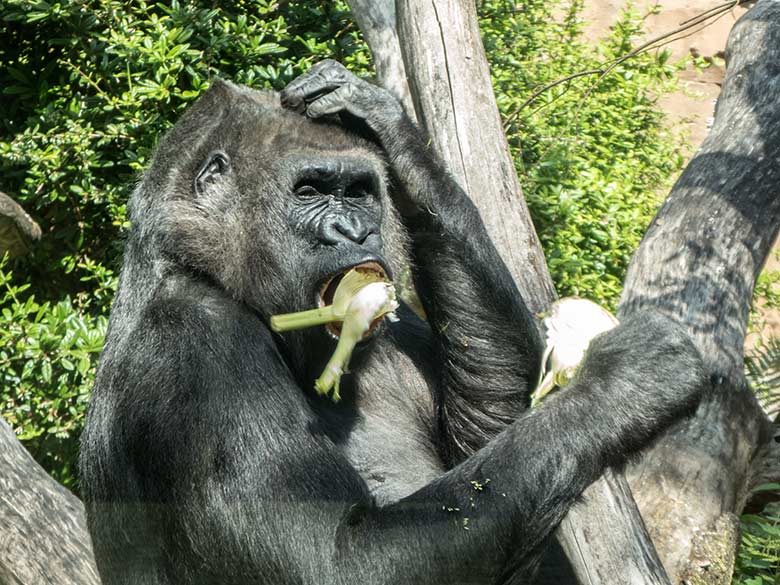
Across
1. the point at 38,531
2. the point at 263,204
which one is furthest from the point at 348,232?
the point at 38,531

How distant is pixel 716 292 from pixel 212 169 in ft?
7.49

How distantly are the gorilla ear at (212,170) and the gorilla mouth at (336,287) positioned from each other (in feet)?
1.82

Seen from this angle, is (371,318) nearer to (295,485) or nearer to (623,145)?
(295,485)

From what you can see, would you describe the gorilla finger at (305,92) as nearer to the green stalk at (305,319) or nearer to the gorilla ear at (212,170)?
the gorilla ear at (212,170)

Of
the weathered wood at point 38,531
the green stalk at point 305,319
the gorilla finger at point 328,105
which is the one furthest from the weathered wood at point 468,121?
the weathered wood at point 38,531

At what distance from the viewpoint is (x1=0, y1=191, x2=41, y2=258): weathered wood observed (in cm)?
593

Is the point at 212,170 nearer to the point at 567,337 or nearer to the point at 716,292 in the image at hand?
the point at 567,337

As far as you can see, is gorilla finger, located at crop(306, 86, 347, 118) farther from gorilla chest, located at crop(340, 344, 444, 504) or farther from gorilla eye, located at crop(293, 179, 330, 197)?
gorilla chest, located at crop(340, 344, 444, 504)

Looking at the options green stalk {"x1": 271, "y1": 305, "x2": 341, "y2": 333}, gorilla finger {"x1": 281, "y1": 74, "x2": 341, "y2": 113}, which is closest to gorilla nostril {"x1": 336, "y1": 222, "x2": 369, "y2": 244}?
green stalk {"x1": 271, "y1": 305, "x2": 341, "y2": 333}

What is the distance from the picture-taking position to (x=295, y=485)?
10.4 ft

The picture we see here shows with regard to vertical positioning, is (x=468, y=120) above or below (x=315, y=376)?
above

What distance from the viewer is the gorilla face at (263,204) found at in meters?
3.63

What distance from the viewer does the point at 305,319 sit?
11.3ft

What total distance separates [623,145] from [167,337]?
5.54 metres
